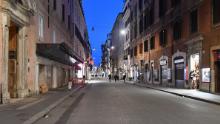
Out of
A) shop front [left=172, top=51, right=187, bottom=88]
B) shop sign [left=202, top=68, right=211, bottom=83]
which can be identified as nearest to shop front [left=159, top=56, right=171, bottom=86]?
shop front [left=172, top=51, right=187, bottom=88]

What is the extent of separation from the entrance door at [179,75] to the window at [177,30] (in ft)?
9.29

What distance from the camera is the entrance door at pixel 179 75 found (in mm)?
41656

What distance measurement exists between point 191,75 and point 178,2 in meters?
8.70

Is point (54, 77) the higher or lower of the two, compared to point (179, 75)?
lower

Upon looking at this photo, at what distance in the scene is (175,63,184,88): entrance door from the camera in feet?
137

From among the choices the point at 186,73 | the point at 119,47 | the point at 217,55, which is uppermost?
the point at 119,47

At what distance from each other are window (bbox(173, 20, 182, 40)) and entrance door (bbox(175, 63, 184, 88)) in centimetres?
283

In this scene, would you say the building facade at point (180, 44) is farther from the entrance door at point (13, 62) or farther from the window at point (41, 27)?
the entrance door at point (13, 62)

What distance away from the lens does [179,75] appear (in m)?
43.0

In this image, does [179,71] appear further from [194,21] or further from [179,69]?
[194,21]

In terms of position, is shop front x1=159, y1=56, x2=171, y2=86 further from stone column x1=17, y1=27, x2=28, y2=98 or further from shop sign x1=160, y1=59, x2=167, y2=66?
stone column x1=17, y1=27, x2=28, y2=98

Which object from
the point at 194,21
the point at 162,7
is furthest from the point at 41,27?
the point at 162,7

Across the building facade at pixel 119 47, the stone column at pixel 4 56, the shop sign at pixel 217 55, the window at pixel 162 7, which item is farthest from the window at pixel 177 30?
the building facade at pixel 119 47

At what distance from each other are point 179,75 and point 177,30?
180 inches
